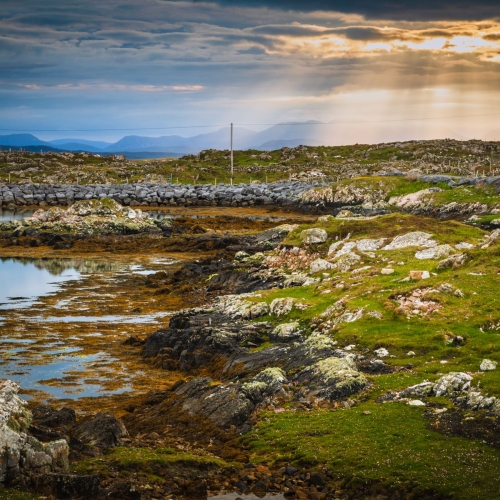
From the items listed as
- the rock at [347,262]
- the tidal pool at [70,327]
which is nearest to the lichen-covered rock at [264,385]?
the tidal pool at [70,327]

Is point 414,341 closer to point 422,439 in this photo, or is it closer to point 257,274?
point 422,439

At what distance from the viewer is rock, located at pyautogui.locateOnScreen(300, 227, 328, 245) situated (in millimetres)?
52513

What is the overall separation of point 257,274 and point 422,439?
29.4m

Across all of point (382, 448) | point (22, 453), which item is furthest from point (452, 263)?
point (22, 453)

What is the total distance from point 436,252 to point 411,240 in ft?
21.3

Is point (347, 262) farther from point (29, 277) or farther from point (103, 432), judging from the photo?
point (29, 277)

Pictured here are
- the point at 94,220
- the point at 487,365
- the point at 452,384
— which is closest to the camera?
the point at 452,384

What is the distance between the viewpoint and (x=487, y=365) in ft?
77.6

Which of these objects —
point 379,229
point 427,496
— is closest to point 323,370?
point 427,496

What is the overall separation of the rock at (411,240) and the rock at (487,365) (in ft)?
72.3

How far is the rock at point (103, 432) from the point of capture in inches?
859

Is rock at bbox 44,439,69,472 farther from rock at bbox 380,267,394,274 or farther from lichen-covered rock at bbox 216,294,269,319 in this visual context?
rock at bbox 380,267,394,274

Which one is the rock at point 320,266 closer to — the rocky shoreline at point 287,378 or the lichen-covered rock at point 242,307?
the rocky shoreline at point 287,378

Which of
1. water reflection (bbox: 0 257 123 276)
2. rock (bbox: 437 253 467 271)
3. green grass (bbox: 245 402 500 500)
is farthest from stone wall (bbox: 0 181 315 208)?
green grass (bbox: 245 402 500 500)
